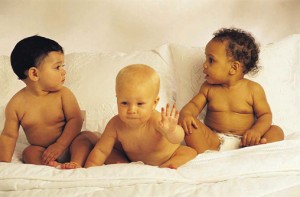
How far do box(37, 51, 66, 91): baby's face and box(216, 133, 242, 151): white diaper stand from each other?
2.01 ft

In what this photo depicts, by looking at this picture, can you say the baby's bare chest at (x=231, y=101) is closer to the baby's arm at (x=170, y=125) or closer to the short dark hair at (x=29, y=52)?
the baby's arm at (x=170, y=125)

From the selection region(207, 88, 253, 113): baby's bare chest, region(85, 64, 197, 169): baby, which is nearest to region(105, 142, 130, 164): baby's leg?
region(85, 64, 197, 169): baby

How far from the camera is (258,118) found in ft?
6.14

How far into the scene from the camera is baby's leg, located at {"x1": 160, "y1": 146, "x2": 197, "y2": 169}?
4.82ft

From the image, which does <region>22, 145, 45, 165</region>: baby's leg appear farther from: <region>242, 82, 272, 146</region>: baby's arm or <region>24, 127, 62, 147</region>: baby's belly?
<region>242, 82, 272, 146</region>: baby's arm

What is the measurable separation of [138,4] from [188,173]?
132 centimetres

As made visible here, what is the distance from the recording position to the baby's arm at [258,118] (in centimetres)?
175

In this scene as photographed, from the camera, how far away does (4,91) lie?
2008mm

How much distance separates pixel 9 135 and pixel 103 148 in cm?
33

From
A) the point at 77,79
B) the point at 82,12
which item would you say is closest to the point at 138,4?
the point at 82,12

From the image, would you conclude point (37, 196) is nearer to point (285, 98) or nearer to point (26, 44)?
point (26, 44)

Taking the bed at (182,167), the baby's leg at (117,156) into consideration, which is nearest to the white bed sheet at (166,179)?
the bed at (182,167)

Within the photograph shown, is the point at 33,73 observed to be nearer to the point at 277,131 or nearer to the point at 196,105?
the point at 196,105

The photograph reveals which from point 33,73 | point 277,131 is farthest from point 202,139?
point 33,73
